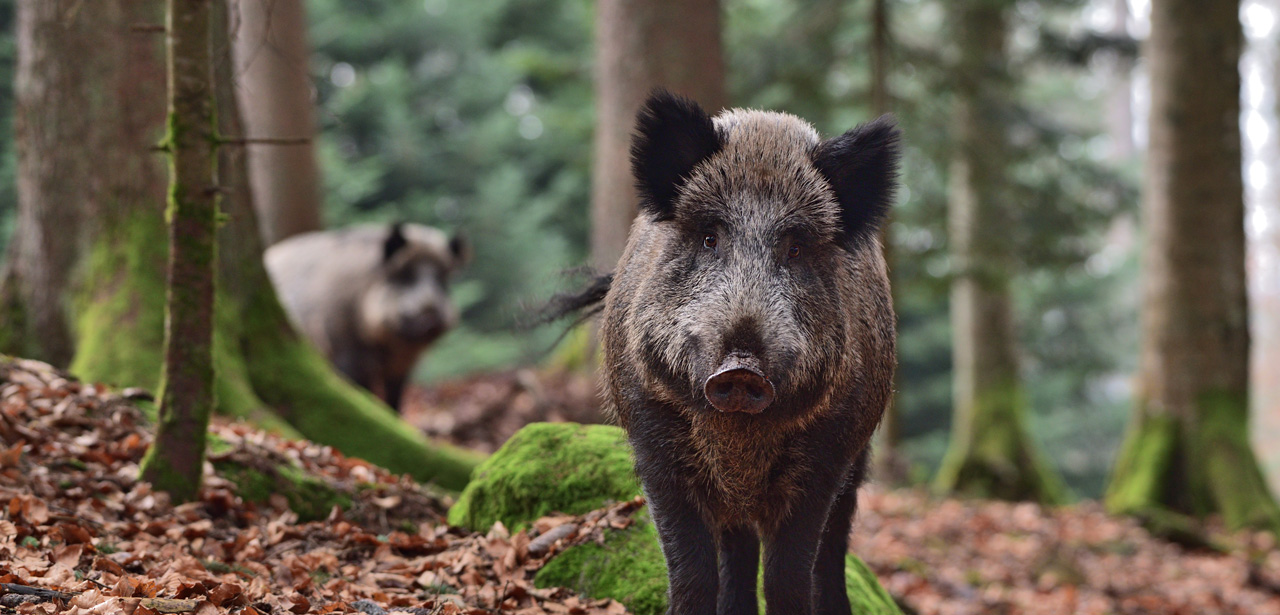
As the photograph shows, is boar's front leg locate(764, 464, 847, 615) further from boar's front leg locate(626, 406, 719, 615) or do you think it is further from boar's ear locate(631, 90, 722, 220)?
boar's ear locate(631, 90, 722, 220)

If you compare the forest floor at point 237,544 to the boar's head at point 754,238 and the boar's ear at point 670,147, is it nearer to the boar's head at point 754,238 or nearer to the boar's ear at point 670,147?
the boar's head at point 754,238

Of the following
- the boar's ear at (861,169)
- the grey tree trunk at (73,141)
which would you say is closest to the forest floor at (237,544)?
the grey tree trunk at (73,141)

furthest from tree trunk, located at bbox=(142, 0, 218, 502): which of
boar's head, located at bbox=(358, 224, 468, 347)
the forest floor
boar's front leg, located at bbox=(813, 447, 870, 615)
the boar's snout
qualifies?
boar's head, located at bbox=(358, 224, 468, 347)

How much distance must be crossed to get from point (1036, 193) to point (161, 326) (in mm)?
11805

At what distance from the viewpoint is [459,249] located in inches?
464

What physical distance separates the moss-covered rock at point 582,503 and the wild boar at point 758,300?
66cm

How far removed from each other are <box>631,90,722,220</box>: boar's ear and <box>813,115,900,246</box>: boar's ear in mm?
433

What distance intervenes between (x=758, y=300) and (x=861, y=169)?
787mm

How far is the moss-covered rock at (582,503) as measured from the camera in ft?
→ 14.6

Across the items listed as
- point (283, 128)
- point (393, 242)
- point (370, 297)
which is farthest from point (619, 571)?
point (283, 128)

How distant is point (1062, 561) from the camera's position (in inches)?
355

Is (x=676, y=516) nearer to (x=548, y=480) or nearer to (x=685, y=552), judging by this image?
(x=685, y=552)

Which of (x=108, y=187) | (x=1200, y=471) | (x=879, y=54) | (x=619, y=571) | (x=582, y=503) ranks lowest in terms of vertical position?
(x=1200, y=471)

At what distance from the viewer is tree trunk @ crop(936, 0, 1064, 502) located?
518 inches
